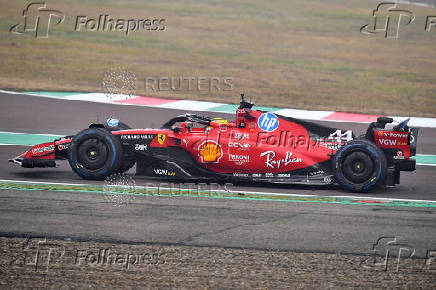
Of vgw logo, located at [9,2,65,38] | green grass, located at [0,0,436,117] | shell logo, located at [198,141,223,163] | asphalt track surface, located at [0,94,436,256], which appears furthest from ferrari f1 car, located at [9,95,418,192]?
vgw logo, located at [9,2,65,38]

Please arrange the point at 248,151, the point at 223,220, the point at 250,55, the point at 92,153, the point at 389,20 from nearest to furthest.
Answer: the point at 223,220 < the point at 248,151 < the point at 92,153 < the point at 250,55 < the point at 389,20

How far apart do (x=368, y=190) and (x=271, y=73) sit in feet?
48.8

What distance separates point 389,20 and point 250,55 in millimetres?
10966

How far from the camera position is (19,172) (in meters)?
13.4

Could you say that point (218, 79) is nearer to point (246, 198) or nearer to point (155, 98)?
point (155, 98)

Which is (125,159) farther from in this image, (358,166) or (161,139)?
(358,166)

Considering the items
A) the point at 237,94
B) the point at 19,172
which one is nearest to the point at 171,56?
the point at 237,94

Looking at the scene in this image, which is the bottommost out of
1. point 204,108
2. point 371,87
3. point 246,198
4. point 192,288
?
point 192,288

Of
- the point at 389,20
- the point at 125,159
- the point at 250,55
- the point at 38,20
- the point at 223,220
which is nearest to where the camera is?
the point at 223,220

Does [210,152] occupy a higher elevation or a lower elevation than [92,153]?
higher

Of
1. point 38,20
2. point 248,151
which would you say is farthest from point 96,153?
point 38,20

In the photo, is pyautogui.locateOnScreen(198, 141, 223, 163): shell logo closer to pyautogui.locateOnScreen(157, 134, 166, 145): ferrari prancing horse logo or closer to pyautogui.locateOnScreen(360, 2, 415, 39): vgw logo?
pyautogui.locateOnScreen(157, 134, 166, 145): ferrari prancing horse logo

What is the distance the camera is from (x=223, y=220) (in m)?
10.5

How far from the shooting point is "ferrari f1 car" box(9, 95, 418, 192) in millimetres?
12227
